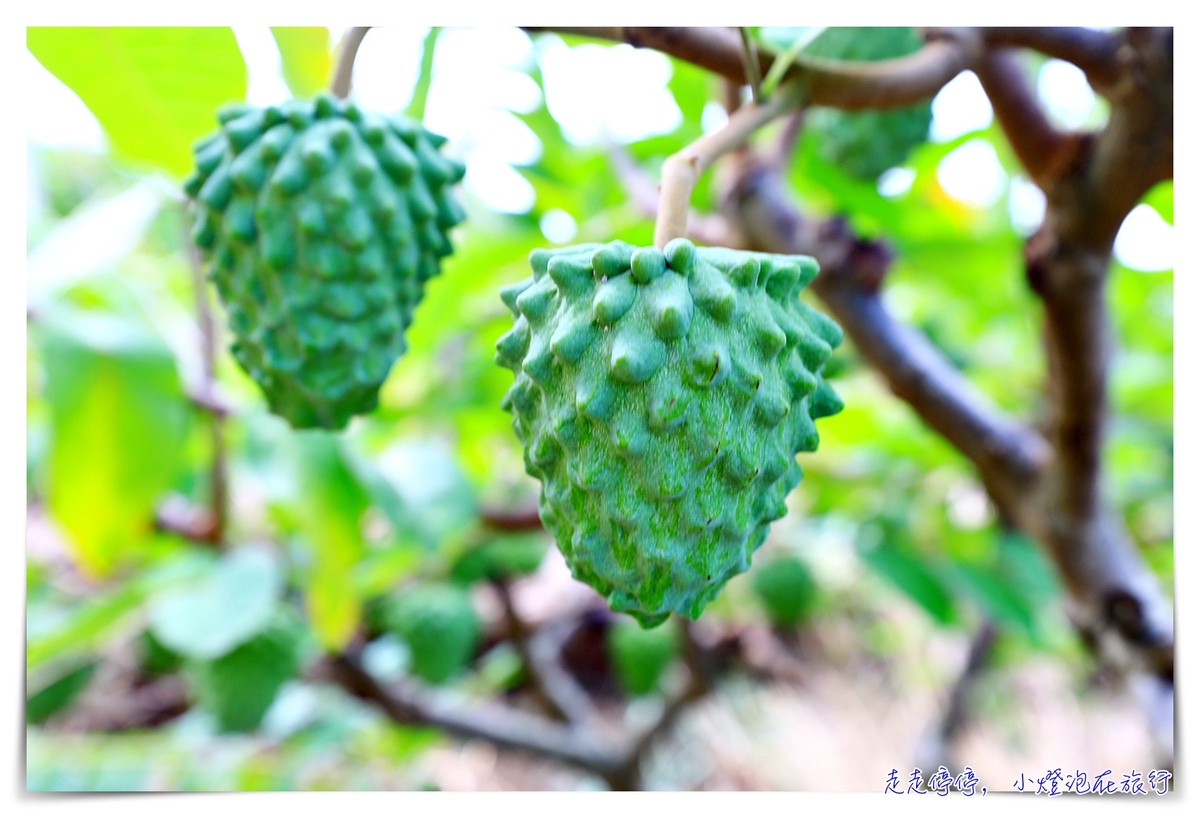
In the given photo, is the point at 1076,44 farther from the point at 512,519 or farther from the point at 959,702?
the point at 959,702

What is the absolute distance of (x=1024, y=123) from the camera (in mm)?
777

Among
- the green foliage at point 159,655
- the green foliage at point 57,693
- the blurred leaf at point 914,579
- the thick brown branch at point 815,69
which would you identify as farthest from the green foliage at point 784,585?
the green foliage at point 57,693

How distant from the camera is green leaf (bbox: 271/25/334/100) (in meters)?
0.95

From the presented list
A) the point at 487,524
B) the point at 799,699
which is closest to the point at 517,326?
the point at 487,524

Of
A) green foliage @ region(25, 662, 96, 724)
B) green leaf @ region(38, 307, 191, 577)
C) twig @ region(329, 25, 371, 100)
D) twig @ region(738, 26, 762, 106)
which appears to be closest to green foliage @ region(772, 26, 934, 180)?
twig @ region(738, 26, 762, 106)

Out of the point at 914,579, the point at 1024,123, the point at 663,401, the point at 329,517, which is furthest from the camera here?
the point at 914,579

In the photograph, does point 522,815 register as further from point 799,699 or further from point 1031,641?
point 799,699

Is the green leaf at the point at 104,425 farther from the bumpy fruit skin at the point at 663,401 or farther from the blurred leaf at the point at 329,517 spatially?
the bumpy fruit skin at the point at 663,401

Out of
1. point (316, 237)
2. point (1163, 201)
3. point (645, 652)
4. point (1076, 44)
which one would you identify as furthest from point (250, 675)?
point (1163, 201)

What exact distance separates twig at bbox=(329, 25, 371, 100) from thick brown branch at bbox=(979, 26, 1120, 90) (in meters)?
0.47

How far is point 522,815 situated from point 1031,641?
2.88ft

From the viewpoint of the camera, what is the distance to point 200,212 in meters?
0.59

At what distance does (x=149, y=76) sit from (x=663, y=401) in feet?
2.48

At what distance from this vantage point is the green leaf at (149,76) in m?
0.86
